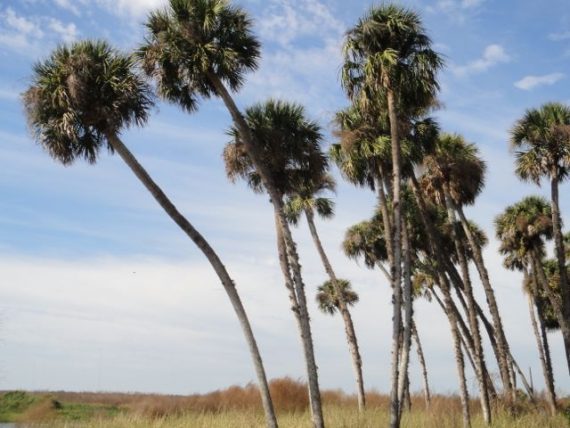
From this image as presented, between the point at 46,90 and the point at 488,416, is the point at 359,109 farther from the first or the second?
the point at 488,416

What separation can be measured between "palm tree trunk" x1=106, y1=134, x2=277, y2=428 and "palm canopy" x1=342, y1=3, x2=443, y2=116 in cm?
609

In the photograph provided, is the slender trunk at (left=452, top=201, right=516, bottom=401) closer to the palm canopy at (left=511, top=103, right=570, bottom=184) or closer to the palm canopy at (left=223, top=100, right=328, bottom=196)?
the palm canopy at (left=511, top=103, right=570, bottom=184)

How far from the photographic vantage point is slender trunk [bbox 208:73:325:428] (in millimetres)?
16062

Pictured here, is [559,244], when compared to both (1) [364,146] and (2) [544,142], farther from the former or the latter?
(1) [364,146]

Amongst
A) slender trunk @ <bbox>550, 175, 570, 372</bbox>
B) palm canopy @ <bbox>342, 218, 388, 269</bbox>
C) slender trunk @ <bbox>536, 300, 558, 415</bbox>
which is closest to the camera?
slender trunk @ <bbox>550, 175, 570, 372</bbox>

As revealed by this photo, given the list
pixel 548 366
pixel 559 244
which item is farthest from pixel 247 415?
pixel 548 366

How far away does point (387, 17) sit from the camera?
1855 cm

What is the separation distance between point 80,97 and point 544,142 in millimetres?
18715

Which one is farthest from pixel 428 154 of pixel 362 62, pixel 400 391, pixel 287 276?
pixel 400 391

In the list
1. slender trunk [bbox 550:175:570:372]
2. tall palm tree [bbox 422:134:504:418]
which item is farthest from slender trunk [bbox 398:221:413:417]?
slender trunk [bbox 550:175:570:372]

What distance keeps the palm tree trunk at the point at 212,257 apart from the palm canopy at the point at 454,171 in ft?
40.2

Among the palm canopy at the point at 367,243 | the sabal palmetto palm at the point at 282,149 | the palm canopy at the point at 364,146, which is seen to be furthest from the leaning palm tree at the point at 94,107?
the palm canopy at the point at 367,243

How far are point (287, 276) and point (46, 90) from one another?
7920 mm

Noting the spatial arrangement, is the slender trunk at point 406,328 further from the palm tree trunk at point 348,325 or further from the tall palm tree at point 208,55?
the palm tree trunk at point 348,325
